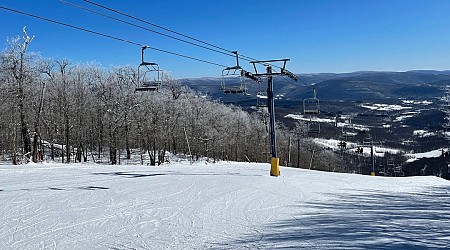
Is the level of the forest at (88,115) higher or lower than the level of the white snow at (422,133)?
higher

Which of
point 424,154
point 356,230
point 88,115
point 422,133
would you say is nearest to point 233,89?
point 356,230

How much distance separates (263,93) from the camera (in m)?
21.3

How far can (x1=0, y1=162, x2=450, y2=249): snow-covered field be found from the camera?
7.64m

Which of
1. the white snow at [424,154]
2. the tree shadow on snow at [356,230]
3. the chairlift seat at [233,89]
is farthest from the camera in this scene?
the white snow at [424,154]

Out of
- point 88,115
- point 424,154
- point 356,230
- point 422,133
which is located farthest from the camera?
point 422,133

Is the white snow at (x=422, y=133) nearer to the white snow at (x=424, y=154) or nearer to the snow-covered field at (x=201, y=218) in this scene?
the white snow at (x=424, y=154)

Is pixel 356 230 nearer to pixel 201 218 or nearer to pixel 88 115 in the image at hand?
pixel 201 218

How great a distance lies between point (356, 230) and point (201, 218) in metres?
3.80

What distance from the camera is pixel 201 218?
9961 mm

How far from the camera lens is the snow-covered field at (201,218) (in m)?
7.64

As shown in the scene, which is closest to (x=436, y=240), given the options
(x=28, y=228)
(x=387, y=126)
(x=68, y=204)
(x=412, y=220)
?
(x=412, y=220)

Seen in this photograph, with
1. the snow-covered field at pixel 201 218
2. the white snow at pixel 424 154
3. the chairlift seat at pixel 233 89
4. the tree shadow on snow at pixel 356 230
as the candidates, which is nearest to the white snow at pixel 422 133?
the white snow at pixel 424 154

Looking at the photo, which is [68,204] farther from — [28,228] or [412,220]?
[412,220]

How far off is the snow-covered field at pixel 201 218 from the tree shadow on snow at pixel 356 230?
19mm
